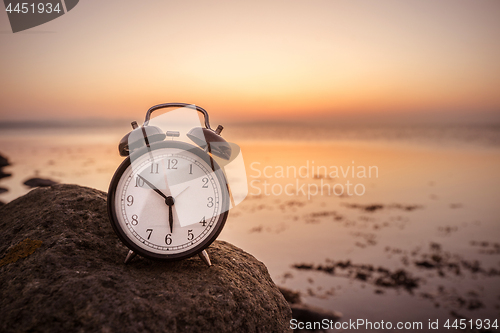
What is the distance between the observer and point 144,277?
195 cm

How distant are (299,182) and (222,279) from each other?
31.7 feet

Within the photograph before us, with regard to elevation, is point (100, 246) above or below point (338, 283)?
above

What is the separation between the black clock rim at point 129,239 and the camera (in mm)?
2078

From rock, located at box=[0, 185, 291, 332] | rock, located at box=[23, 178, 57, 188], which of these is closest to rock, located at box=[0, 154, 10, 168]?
rock, located at box=[23, 178, 57, 188]

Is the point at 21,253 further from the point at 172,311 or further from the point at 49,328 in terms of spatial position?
the point at 172,311

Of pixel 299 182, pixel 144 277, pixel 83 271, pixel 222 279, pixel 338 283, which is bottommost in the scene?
pixel 299 182

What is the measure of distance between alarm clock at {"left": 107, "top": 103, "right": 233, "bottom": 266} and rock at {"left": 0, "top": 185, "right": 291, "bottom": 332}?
18 cm

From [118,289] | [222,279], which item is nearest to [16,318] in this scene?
[118,289]

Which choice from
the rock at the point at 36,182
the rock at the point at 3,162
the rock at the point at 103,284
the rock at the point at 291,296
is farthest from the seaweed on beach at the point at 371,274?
the rock at the point at 3,162

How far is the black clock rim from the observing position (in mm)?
2078

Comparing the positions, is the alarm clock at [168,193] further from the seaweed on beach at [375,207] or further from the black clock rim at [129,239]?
the seaweed on beach at [375,207]

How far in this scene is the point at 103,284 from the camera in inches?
68.9

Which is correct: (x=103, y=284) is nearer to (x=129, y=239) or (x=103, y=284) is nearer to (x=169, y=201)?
(x=129, y=239)

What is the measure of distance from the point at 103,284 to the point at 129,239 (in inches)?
14.8
